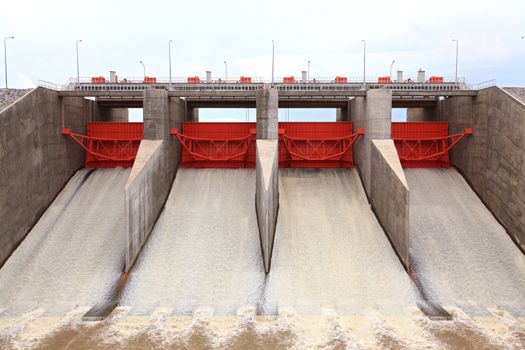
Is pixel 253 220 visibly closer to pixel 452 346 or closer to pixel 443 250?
pixel 443 250

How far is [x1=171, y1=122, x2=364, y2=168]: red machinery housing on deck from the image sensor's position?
28.8 meters

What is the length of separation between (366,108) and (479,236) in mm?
10117

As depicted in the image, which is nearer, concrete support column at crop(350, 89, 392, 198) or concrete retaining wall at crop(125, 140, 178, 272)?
concrete retaining wall at crop(125, 140, 178, 272)

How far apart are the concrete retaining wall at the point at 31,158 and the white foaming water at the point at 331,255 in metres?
13.9

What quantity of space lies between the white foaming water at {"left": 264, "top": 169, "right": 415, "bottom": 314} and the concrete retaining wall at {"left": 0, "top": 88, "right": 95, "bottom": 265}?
45.5 ft

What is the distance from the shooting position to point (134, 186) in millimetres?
20422

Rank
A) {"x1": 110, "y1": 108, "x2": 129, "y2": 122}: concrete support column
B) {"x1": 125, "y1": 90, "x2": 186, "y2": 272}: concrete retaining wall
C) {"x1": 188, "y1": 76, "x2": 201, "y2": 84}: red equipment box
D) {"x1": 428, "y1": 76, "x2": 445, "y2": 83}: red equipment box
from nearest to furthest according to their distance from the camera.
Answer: {"x1": 125, "y1": 90, "x2": 186, "y2": 272}: concrete retaining wall, {"x1": 110, "y1": 108, "x2": 129, "y2": 122}: concrete support column, {"x1": 428, "y1": 76, "x2": 445, "y2": 83}: red equipment box, {"x1": 188, "y1": 76, "x2": 201, "y2": 84}: red equipment box

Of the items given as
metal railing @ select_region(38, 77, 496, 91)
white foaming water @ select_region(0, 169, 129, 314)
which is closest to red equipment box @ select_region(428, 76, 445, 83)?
metal railing @ select_region(38, 77, 496, 91)

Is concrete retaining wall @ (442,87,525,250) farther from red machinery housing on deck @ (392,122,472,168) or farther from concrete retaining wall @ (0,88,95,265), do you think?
concrete retaining wall @ (0,88,95,265)

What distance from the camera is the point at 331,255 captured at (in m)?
20.8

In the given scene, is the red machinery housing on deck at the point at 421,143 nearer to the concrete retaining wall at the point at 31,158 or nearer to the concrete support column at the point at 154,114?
the concrete support column at the point at 154,114

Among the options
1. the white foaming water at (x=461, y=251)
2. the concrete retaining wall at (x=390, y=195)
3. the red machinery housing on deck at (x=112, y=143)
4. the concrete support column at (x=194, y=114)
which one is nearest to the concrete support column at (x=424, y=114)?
the white foaming water at (x=461, y=251)

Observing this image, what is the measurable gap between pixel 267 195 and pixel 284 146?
33.3 ft

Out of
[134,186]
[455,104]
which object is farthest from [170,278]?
[455,104]
